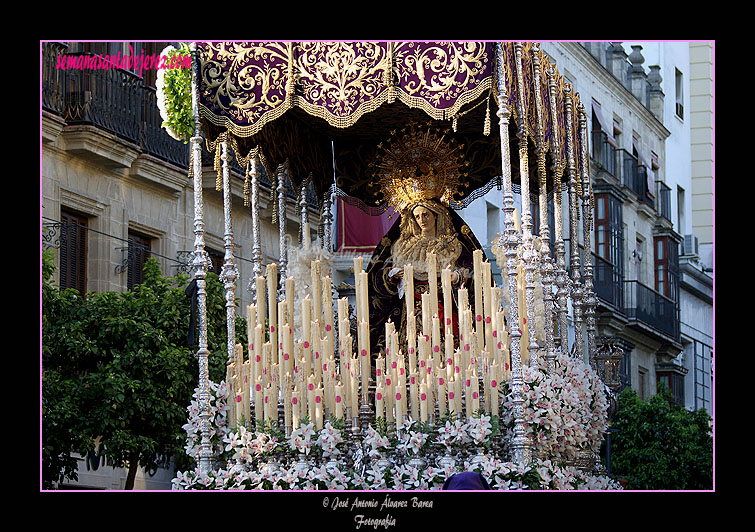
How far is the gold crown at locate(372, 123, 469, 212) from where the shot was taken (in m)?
12.6

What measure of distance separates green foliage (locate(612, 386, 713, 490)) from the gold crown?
10913 millimetres

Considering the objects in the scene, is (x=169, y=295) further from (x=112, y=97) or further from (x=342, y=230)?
(x=342, y=230)

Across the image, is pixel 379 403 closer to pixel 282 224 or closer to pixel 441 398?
pixel 441 398

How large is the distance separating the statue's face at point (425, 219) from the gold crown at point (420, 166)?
23 centimetres

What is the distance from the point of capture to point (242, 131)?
10859 mm

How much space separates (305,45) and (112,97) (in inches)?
323

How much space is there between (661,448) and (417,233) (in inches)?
471

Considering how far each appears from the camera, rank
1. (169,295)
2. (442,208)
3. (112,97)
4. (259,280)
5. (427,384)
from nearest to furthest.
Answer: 1. (427,384)
2. (259,280)
3. (442,208)
4. (169,295)
5. (112,97)

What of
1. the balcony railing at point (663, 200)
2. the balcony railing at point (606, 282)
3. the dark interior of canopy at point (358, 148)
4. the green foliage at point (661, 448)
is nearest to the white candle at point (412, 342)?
the dark interior of canopy at point (358, 148)

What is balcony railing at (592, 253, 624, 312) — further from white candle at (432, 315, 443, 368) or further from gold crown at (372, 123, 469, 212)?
white candle at (432, 315, 443, 368)

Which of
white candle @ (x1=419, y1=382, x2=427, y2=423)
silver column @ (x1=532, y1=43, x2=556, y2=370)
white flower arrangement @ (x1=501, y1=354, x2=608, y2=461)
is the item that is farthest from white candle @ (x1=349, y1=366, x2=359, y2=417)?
silver column @ (x1=532, y1=43, x2=556, y2=370)

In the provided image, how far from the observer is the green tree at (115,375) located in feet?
47.4

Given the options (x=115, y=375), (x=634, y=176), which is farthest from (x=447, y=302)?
(x=634, y=176)

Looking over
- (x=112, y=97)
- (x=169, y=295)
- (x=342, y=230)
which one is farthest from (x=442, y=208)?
(x=342, y=230)
